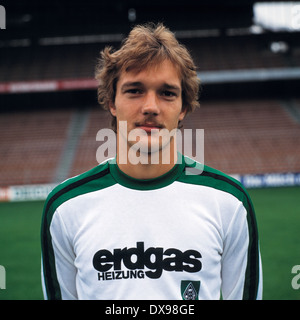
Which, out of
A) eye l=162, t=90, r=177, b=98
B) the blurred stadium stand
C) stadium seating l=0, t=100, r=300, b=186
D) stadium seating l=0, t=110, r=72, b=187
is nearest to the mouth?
eye l=162, t=90, r=177, b=98

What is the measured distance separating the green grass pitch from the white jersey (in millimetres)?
3381

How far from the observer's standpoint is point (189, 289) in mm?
1601

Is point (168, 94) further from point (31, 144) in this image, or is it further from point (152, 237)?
point (31, 144)

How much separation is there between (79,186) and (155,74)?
69 centimetres

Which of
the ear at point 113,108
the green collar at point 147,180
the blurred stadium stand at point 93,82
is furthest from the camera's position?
the blurred stadium stand at point 93,82

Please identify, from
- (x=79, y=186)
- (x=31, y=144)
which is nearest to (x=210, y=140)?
(x=31, y=144)

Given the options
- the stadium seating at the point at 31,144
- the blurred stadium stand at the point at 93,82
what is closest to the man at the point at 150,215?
the stadium seating at the point at 31,144

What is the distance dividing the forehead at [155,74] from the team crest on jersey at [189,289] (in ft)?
3.04

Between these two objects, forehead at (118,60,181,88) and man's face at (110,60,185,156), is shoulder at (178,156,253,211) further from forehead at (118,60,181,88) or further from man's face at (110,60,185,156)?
forehead at (118,60,181,88)

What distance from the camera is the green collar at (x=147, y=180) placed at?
170cm

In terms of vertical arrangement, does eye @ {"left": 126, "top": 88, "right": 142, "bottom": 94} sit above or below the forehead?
below

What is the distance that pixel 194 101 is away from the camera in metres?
1.94

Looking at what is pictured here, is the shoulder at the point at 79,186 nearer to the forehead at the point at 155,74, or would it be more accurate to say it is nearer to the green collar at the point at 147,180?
the green collar at the point at 147,180

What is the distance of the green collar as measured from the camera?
170 centimetres
